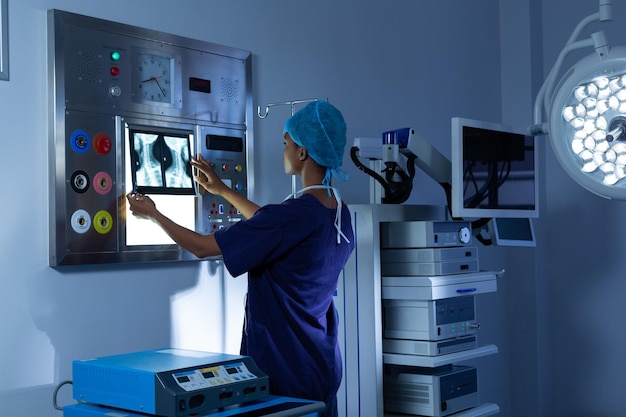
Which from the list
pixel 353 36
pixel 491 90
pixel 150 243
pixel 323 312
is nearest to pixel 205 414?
pixel 323 312

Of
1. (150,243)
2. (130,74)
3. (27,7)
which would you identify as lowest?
(150,243)

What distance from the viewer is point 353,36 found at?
345 cm

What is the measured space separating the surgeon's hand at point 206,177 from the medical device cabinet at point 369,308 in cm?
51

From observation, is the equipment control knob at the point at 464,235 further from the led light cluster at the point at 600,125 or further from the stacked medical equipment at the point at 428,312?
the led light cluster at the point at 600,125

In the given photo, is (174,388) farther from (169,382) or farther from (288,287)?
(288,287)

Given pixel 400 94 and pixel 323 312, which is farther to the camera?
pixel 400 94

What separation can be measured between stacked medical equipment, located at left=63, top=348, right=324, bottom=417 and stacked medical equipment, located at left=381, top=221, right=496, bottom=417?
0.97 meters

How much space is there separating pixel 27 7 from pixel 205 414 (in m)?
1.29

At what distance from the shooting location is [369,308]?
2846 millimetres

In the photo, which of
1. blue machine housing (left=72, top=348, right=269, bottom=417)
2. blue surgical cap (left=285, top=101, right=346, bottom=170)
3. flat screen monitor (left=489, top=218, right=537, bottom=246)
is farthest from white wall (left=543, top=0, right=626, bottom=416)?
blue machine housing (left=72, top=348, right=269, bottom=417)

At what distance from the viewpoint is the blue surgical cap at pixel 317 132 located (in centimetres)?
241

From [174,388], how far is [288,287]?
0.63m

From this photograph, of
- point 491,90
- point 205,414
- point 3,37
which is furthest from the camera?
point 491,90

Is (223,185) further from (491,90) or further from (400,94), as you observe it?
(491,90)
